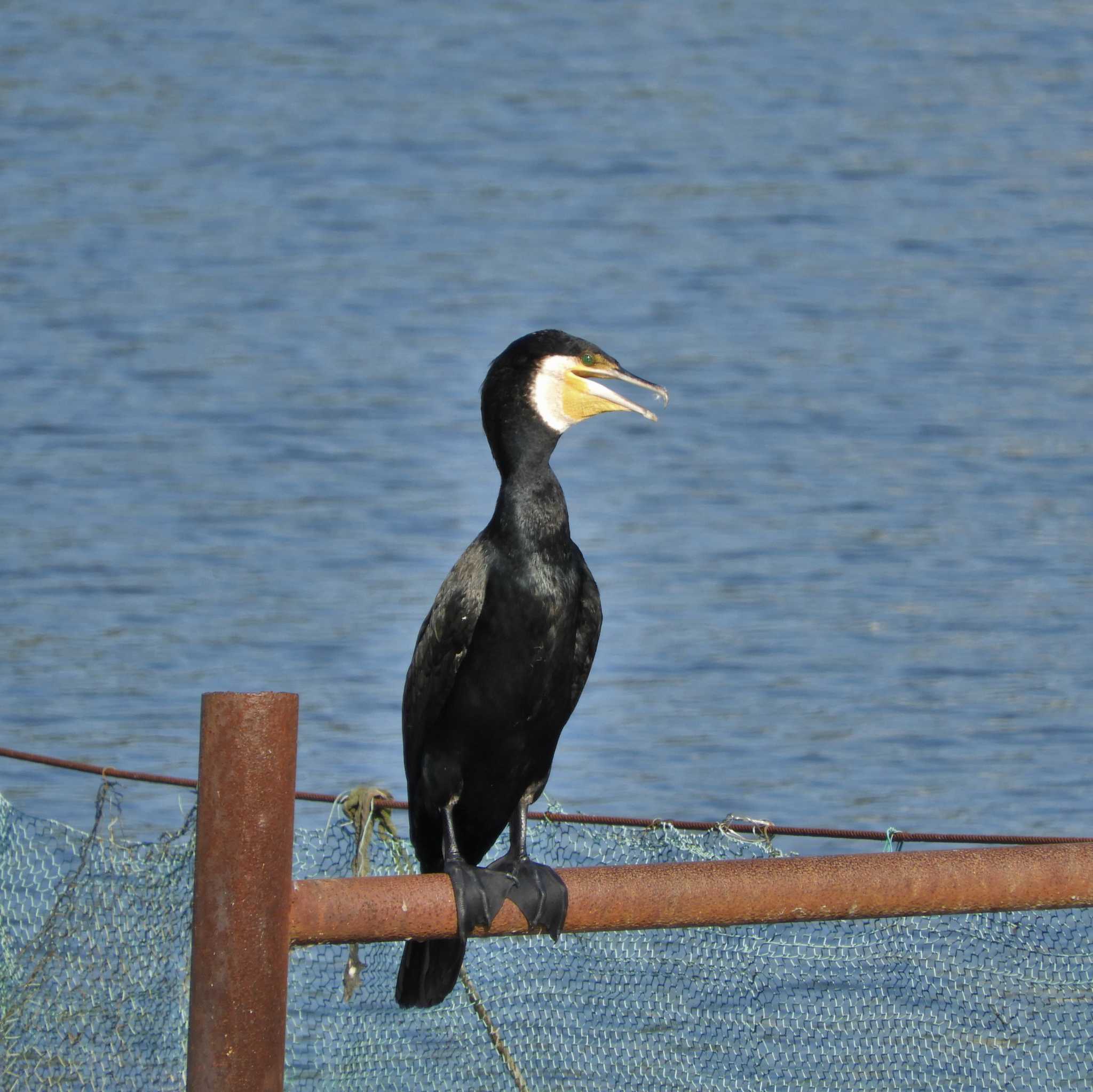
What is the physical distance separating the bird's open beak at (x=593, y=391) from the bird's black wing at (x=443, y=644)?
256 millimetres

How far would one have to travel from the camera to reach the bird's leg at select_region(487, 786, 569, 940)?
7.98 feet

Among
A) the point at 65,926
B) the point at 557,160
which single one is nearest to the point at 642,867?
the point at 65,926

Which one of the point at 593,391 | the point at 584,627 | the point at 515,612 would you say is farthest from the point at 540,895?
the point at 593,391

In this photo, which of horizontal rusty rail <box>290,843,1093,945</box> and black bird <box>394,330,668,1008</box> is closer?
horizontal rusty rail <box>290,843,1093,945</box>

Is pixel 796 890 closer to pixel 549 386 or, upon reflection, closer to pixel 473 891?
pixel 473 891

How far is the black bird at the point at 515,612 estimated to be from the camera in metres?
3.15

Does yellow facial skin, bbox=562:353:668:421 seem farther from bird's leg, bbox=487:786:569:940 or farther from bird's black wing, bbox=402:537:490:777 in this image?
bird's leg, bbox=487:786:569:940

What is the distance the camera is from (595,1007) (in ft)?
12.5

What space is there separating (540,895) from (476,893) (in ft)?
0.30

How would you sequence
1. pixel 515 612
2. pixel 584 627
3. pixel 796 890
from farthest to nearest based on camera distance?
pixel 584 627 < pixel 515 612 < pixel 796 890

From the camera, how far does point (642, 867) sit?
2.25 metres

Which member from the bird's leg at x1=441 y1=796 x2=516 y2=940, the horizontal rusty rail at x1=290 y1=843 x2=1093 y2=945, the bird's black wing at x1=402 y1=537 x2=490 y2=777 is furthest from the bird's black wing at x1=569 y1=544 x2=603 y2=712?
the horizontal rusty rail at x1=290 y1=843 x2=1093 y2=945

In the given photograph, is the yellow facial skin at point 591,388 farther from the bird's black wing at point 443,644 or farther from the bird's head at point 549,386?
the bird's black wing at point 443,644

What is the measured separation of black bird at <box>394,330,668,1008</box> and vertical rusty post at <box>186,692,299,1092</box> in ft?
3.57
